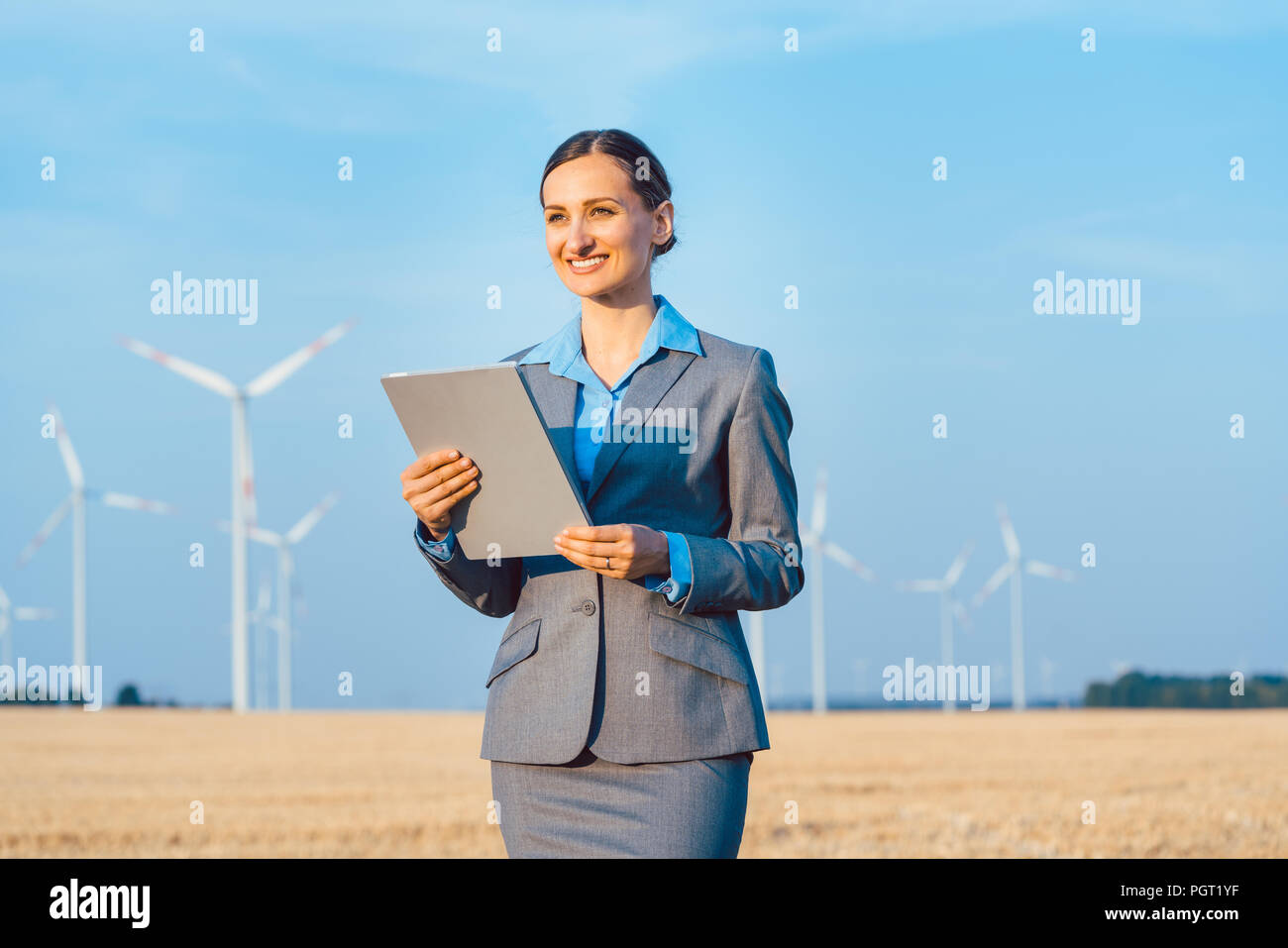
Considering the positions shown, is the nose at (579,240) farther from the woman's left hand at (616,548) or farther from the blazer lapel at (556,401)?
the woman's left hand at (616,548)

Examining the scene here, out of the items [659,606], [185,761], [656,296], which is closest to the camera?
[659,606]

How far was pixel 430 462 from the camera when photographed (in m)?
3.23

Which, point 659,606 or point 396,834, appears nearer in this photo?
point 659,606

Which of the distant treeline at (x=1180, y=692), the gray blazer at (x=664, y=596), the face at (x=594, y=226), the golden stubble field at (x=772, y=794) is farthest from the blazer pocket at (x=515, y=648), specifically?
the distant treeline at (x=1180, y=692)

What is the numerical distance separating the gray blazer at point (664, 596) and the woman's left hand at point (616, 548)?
0.32 feet

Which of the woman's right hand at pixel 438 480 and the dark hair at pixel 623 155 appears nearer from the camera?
the woman's right hand at pixel 438 480

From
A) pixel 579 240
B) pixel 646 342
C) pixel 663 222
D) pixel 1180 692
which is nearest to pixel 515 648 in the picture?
pixel 646 342

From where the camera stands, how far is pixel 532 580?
11.4 ft

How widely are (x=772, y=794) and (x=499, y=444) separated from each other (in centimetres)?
1484

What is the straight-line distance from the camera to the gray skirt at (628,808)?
313cm

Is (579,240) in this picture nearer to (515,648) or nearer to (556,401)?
(556,401)
